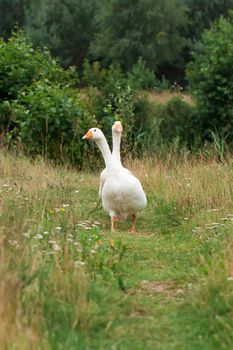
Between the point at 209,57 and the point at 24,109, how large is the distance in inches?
269

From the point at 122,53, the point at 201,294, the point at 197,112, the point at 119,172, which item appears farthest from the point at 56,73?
the point at 122,53

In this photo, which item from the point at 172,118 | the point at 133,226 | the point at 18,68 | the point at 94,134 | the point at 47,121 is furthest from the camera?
the point at 172,118

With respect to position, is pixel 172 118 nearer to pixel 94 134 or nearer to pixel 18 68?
pixel 18 68

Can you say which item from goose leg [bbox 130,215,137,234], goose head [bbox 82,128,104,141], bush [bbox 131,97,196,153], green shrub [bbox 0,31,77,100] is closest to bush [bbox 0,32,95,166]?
green shrub [bbox 0,31,77,100]

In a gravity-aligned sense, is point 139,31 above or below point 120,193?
above

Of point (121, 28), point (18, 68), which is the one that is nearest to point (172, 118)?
point (18, 68)

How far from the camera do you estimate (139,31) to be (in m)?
33.5

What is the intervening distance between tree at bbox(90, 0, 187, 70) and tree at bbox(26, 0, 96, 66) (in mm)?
2019

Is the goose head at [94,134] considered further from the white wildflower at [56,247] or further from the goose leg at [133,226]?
the white wildflower at [56,247]

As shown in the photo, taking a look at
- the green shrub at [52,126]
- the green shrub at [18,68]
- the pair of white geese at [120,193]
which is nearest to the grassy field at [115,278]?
the pair of white geese at [120,193]

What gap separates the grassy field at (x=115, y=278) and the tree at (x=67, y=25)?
94.7 feet

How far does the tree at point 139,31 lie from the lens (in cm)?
3300

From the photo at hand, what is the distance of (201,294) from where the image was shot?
172 inches

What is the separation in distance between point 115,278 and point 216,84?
12173mm
